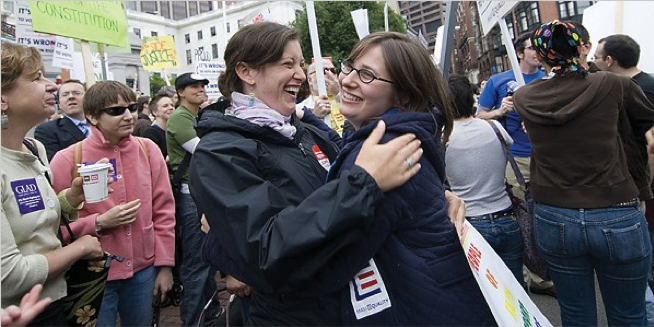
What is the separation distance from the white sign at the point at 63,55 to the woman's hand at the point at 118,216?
638 cm

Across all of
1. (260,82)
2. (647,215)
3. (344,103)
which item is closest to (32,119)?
(260,82)

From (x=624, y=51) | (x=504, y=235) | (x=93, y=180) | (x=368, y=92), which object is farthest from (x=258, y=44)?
(x=624, y=51)

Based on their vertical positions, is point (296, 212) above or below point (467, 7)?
below

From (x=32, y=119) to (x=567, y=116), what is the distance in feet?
9.08

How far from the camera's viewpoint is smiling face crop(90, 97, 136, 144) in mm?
2898

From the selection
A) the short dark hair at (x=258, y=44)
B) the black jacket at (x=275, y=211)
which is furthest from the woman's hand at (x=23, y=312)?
the short dark hair at (x=258, y=44)

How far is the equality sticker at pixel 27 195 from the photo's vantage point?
1.95 m

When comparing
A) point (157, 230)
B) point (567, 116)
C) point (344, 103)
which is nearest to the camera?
point (344, 103)

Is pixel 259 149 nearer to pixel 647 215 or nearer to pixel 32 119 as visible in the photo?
pixel 32 119

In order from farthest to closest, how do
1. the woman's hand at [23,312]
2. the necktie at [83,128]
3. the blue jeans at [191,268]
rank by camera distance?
the necktie at [83,128], the blue jeans at [191,268], the woman's hand at [23,312]

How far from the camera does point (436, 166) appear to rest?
153 cm

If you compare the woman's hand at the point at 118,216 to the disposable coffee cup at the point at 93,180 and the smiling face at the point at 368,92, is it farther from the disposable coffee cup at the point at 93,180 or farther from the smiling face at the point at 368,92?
the smiling face at the point at 368,92

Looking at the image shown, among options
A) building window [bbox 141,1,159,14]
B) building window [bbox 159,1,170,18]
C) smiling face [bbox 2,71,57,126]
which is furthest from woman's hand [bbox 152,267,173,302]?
building window [bbox 159,1,170,18]

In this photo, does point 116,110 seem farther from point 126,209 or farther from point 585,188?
point 585,188
